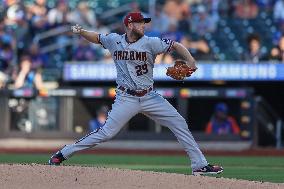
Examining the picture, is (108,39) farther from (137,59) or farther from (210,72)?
(210,72)

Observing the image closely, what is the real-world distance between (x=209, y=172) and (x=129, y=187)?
167 cm

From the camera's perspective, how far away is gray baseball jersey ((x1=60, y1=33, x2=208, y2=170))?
883 centimetres

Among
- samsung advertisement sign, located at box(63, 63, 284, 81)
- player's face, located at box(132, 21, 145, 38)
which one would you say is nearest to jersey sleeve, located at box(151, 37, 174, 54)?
player's face, located at box(132, 21, 145, 38)

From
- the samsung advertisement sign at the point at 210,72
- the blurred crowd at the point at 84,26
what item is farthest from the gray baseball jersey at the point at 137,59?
the blurred crowd at the point at 84,26

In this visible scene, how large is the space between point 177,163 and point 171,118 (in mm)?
4307

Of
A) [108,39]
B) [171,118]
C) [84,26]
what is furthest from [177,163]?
[84,26]

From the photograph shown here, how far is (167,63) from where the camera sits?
689 inches

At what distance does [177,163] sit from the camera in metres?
13.2

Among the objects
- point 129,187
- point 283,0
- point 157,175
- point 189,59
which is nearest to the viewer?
point 129,187

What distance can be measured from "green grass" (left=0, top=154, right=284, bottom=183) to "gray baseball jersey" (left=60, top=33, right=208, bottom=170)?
1467 millimetres

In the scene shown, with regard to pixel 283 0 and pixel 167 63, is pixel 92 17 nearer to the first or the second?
pixel 167 63

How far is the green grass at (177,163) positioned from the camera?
1077 cm

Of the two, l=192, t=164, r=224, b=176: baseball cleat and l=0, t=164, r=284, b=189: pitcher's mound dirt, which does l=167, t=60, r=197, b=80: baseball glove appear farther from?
l=0, t=164, r=284, b=189: pitcher's mound dirt

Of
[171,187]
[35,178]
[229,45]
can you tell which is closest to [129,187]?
[171,187]
